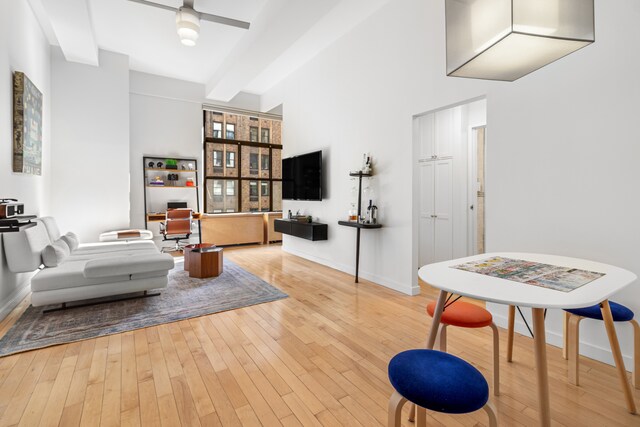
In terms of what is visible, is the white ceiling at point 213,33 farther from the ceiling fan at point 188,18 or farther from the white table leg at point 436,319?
the white table leg at point 436,319

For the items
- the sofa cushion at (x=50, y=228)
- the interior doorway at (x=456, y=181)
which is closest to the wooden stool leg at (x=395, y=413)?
the interior doorway at (x=456, y=181)

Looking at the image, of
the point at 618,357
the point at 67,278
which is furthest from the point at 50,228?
the point at 618,357

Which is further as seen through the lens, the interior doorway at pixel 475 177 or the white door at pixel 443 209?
the white door at pixel 443 209

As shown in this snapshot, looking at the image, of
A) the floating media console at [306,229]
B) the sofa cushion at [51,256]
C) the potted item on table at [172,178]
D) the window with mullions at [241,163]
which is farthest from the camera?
the window with mullions at [241,163]

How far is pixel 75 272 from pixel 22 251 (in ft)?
1.79

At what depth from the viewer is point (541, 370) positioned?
4.19 feet

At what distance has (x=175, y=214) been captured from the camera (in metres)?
5.79

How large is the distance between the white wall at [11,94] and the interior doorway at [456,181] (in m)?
4.66

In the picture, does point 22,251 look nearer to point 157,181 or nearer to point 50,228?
point 50,228

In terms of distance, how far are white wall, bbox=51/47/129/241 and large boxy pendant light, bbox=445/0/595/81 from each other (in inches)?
231

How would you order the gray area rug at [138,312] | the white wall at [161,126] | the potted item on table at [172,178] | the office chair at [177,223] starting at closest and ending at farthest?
the gray area rug at [138,312] < the office chair at [177,223] < the white wall at [161,126] < the potted item on table at [172,178]


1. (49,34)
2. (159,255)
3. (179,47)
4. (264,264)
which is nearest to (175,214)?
(264,264)

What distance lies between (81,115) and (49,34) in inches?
47.0

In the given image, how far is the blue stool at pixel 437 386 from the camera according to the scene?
1022 mm
